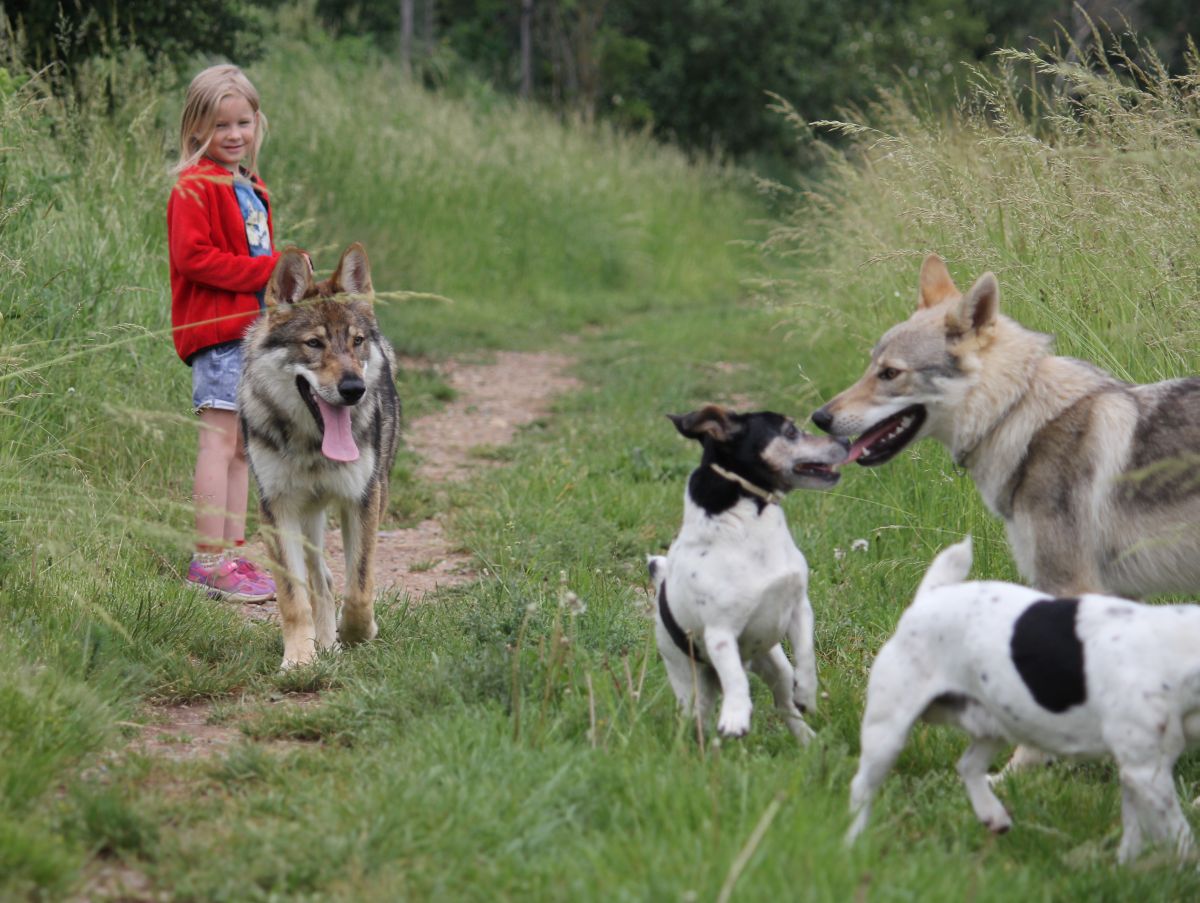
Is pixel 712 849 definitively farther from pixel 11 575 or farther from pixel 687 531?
pixel 11 575

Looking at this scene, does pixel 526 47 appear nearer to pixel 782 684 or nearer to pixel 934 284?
pixel 934 284

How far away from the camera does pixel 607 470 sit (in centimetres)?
739

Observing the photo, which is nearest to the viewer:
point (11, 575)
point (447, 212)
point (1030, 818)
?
point (1030, 818)

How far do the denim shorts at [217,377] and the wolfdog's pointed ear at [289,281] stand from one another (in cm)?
80

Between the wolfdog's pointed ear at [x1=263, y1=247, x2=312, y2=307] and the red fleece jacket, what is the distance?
47 centimetres

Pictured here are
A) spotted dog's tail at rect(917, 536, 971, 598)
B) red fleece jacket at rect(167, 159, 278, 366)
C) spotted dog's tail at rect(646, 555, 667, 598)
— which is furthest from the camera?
red fleece jacket at rect(167, 159, 278, 366)

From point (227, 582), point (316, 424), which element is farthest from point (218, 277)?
point (227, 582)

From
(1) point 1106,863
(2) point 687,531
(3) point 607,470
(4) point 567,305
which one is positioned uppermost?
(2) point 687,531

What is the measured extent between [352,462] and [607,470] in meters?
2.74

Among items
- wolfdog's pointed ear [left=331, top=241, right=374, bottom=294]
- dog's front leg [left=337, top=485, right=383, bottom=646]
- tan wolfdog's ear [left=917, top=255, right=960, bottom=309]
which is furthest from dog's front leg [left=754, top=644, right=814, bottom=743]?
wolfdog's pointed ear [left=331, top=241, right=374, bottom=294]

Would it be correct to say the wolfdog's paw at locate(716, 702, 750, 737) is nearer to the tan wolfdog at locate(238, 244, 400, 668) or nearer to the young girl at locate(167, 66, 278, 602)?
the tan wolfdog at locate(238, 244, 400, 668)

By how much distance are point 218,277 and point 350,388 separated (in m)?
1.10

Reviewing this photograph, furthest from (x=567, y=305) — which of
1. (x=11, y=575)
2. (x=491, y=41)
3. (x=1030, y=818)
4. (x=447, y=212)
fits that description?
(x=491, y=41)

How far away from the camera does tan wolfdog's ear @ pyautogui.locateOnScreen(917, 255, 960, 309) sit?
177 inches
